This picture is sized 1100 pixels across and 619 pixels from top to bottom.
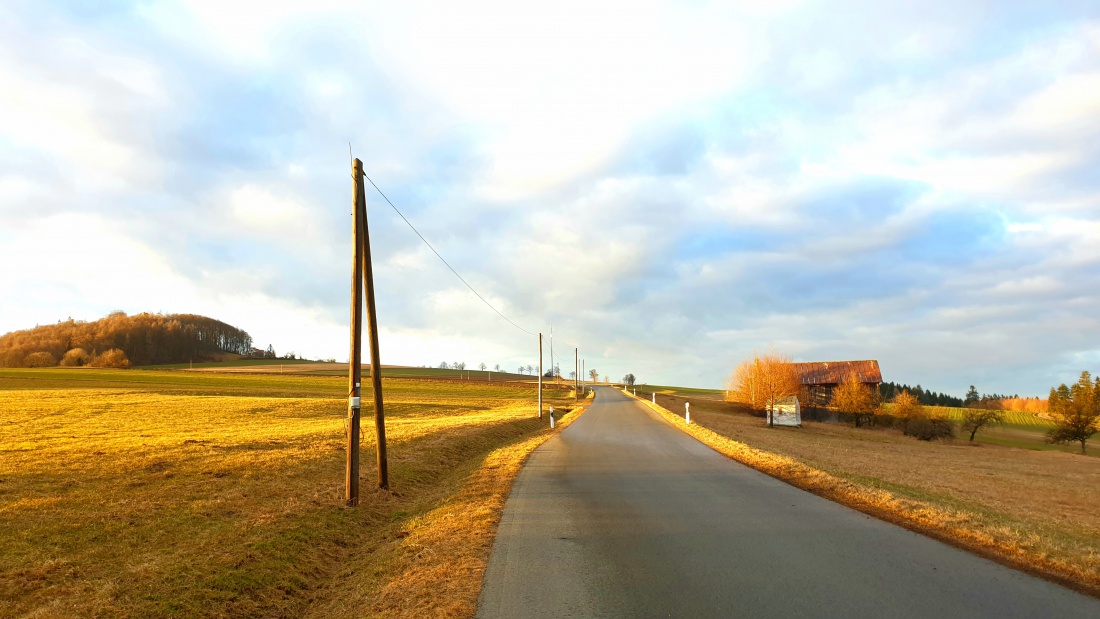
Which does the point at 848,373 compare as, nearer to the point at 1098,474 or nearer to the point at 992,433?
the point at 992,433

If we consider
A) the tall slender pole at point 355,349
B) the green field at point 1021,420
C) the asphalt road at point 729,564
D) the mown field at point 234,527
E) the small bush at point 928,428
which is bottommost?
the green field at point 1021,420

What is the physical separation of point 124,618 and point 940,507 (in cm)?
1142

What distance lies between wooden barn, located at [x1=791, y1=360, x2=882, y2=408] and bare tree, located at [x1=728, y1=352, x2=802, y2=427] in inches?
328

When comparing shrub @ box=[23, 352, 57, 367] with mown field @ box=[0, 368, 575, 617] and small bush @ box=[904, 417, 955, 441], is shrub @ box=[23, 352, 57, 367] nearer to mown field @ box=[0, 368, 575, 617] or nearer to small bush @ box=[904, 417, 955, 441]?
mown field @ box=[0, 368, 575, 617]

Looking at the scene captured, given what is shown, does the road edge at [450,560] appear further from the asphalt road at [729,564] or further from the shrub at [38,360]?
the shrub at [38,360]

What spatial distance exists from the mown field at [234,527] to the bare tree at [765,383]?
53396 mm

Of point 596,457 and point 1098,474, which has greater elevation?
point 596,457

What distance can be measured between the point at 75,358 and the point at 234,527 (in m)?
137

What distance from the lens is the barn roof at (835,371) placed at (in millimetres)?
77500

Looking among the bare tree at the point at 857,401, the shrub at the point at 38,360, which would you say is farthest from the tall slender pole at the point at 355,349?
the shrub at the point at 38,360

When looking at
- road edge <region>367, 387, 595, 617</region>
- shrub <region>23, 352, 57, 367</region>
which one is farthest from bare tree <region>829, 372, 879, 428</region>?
shrub <region>23, 352, 57, 367</region>

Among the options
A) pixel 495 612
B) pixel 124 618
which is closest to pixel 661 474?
pixel 495 612

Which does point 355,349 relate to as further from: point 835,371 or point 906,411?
point 835,371

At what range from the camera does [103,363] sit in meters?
107
